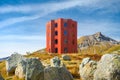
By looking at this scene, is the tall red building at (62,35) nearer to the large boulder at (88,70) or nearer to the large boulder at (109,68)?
the large boulder at (88,70)

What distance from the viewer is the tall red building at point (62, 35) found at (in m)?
151

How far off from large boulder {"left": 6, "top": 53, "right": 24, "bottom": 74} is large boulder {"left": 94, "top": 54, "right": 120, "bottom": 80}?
84.9 feet

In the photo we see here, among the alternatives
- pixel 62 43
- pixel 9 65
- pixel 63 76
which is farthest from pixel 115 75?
pixel 62 43

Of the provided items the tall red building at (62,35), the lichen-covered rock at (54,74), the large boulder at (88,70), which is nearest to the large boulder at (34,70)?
the lichen-covered rock at (54,74)

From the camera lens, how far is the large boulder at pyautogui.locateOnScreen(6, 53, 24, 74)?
62.3m

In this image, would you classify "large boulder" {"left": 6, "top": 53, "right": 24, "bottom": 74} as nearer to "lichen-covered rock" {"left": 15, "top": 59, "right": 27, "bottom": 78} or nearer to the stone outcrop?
"lichen-covered rock" {"left": 15, "top": 59, "right": 27, "bottom": 78}

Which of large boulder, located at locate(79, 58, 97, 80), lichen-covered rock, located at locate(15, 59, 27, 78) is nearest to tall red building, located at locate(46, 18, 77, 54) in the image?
lichen-covered rock, located at locate(15, 59, 27, 78)

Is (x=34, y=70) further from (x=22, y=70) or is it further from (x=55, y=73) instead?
(x=22, y=70)

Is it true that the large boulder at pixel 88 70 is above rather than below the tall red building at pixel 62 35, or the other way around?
below

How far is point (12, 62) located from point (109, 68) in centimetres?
2968

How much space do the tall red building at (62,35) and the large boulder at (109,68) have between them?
110333 mm

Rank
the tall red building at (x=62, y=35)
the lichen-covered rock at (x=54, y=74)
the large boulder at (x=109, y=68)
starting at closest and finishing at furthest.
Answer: the large boulder at (x=109, y=68) < the lichen-covered rock at (x=54, y=74) < the tall red building at (x=62, y=35)

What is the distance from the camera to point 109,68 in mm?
39156

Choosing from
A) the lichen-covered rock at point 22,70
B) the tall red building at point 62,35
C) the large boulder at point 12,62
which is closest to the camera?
the lichen-covered rock at point 22,70
